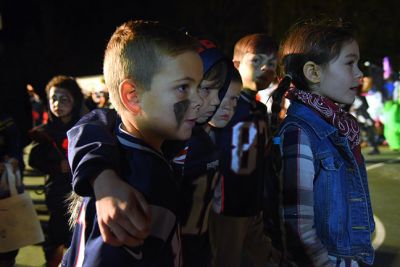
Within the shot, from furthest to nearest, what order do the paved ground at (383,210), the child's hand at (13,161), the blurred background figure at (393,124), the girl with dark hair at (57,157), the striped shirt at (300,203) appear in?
1. the blurred background figure at (393,124)
2. the paved ground at (383,210)
3. the child's hand at (13,161)
4. the girl with dark hair at (57,157)
5. the striped shirt at (300,203)

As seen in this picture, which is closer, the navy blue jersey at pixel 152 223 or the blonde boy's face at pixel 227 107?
the navy blue jersey at pixel 152 223

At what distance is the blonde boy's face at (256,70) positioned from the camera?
328 cm

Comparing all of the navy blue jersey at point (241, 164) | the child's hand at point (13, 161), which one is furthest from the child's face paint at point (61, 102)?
the navy blue jersey at point (241, 164)

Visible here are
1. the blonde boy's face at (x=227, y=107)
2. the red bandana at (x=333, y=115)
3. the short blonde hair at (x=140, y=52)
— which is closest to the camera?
the short blonde hair at (x=140, y=52)

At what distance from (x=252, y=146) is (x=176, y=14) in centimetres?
2094

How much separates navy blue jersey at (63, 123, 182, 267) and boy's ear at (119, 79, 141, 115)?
8 centimetres

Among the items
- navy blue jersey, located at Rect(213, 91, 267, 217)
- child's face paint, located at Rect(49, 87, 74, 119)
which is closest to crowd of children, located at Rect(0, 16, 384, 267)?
navy blue jersey, located at Rect(213, 91, 267, 217)

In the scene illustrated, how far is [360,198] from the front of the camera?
1.62 m

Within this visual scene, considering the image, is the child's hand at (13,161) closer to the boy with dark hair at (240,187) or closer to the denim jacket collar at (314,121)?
the boy with dark hair at (240,187)

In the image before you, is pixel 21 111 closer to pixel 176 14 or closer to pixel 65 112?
pixel 65 112

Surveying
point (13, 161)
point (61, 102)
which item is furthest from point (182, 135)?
point (13, 161)

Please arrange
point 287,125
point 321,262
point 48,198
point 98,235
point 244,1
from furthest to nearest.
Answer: point 244,1 < point 48,198 < point 287,125 < point 321,262 < point 98,235

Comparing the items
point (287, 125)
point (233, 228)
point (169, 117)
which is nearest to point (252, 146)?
point (233, 228)

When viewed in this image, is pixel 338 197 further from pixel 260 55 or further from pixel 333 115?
pixel 260 55
